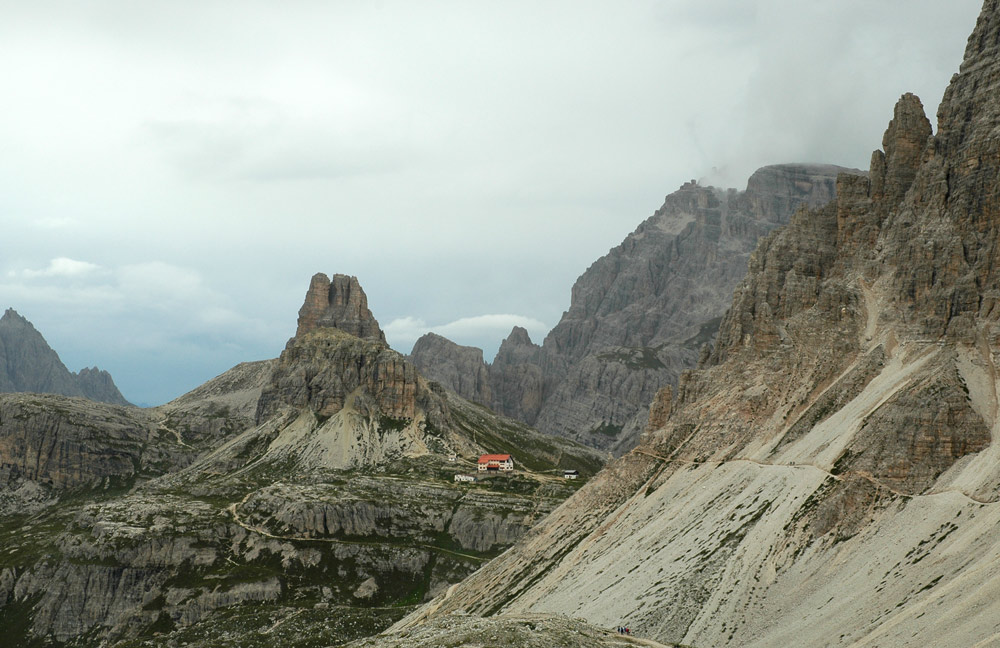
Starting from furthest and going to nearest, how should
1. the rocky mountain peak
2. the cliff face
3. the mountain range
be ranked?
the rocky mountain peak
the cliff face
the mountain range

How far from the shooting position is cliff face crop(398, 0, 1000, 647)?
3450 inches

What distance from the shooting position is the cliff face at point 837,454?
3450 inches

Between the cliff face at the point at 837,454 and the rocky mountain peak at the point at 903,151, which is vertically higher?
the rocky mountain peak at the point at 903,151

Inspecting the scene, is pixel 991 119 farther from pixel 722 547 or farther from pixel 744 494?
pixel 722 547

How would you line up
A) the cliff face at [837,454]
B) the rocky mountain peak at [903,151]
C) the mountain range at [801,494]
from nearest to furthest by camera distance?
the mountain range at [801,494], the cliff face at [837,454], the rocky mountain peak at [903,151]

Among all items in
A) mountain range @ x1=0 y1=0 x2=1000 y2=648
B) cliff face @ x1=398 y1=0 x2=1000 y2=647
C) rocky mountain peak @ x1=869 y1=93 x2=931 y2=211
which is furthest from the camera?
rocky mountain peak @ x1=869 y1=93 x2=931 y2=211

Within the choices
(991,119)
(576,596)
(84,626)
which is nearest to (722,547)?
(576,596)

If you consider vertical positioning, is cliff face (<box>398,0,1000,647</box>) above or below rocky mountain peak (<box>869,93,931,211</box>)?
below

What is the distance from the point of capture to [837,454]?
114 m

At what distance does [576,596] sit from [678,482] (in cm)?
3409

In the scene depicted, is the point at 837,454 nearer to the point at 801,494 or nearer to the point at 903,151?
the point at 801,494

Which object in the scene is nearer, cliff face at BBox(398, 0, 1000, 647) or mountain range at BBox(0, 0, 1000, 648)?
mountain range at BBox(0, 0, 1000, 648)

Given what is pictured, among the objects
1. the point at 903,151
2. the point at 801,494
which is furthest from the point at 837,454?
the point at 903,151

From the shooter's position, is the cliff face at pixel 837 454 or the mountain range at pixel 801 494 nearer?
the mountain range at pixel 801 494
